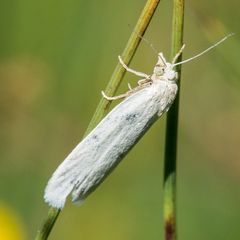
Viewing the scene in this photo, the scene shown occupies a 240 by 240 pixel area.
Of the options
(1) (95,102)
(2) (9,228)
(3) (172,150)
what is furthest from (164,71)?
(1) (95,102)

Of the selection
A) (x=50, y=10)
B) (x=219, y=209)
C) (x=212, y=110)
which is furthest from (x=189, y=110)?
(x=50, y=10)

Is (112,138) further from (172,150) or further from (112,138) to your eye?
(172,150)

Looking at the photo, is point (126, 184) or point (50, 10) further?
point (50, 10)

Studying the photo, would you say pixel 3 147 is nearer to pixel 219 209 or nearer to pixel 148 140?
pixel 148 140

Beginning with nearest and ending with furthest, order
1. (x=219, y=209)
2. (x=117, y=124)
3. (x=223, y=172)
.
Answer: (x=117, y=124) < (x=219, y=209) < (x=223, y=172)

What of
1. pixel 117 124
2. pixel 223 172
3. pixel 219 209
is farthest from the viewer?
pixel 223 172

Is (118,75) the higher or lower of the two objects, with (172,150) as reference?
higher

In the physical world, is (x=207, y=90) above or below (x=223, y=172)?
above

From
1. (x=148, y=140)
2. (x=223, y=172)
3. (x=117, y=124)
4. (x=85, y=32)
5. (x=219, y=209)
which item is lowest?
(x=117, y=124)
